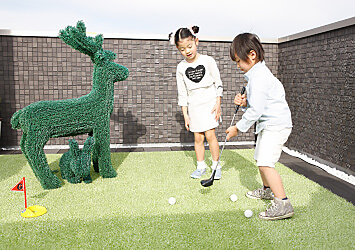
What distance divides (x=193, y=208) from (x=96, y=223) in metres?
0.69

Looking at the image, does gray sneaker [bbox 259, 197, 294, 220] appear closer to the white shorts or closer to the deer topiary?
the white shorts

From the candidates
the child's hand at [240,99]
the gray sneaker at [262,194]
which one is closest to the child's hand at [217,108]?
the child's hand at [240,99]

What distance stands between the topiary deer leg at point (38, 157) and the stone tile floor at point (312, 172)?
1.61 m

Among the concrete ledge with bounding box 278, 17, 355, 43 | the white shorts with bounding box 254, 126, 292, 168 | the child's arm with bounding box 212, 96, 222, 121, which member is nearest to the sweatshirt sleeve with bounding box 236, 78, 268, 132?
the white shorts with bounding box 254, 126, 292, 168

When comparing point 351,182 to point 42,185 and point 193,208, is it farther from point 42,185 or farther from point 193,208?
point 42,185

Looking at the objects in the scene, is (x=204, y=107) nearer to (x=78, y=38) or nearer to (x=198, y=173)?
(x=198, y=173)

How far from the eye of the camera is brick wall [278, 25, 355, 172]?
3107 mm

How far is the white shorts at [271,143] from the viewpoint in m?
2.04

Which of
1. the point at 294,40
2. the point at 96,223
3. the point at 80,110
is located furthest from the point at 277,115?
the point at 294,40

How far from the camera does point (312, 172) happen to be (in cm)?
321

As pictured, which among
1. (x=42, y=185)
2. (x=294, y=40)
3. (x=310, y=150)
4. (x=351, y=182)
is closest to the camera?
(x=42, y=185)

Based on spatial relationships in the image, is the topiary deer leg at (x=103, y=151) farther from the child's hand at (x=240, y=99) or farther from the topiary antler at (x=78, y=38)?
the child's hand at (x=240, y=99)

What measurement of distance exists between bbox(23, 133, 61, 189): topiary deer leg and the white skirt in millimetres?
1374

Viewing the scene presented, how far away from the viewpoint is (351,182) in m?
2.88
